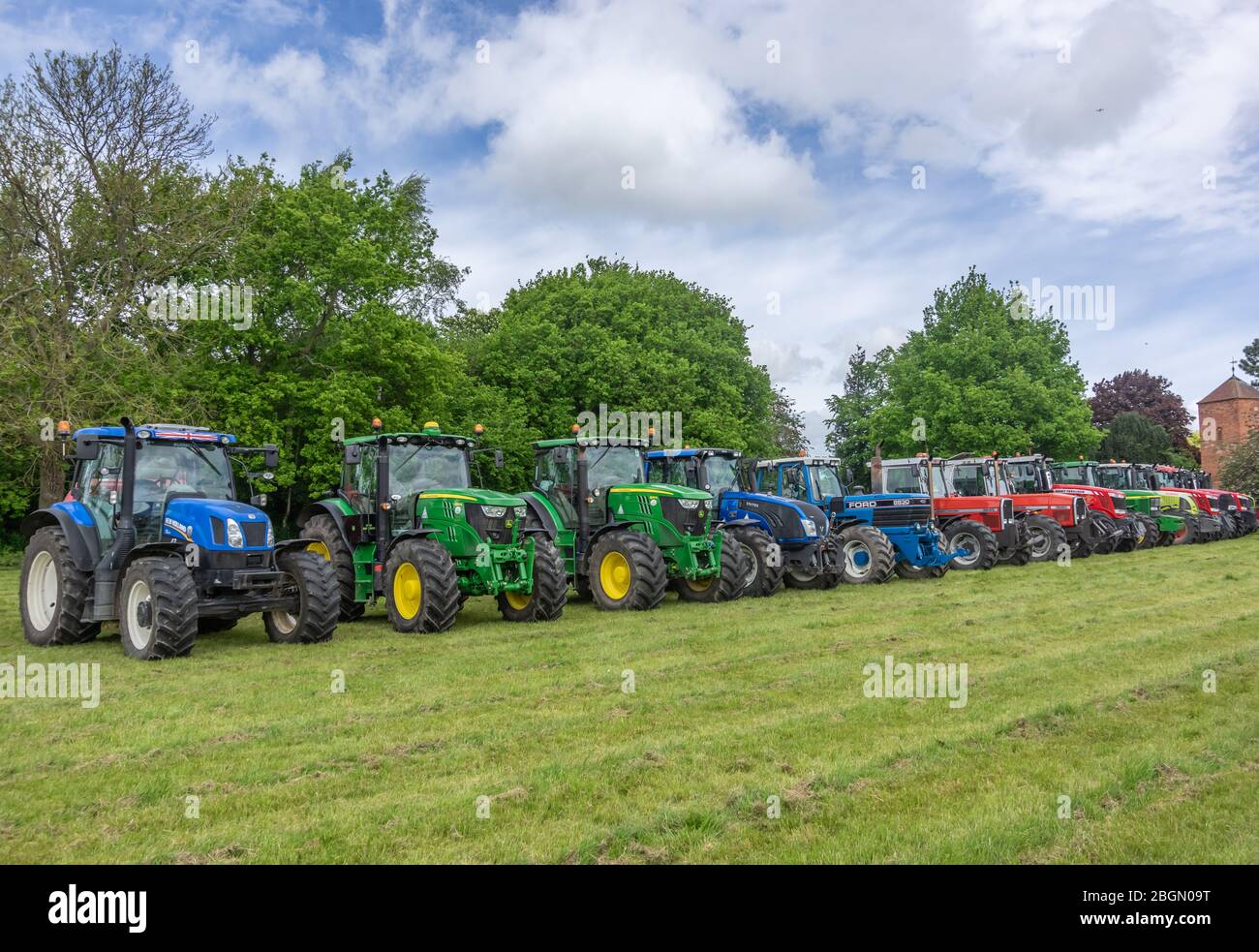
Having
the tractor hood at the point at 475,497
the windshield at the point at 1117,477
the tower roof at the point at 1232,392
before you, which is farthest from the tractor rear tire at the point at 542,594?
the tower roof at the point at 1232,392

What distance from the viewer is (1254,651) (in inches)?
364

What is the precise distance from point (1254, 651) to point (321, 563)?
9.46 meters

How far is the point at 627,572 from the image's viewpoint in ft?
45.2

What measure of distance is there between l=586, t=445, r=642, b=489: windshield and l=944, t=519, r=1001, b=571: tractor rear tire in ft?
28.3

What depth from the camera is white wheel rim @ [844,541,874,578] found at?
58.6 feet

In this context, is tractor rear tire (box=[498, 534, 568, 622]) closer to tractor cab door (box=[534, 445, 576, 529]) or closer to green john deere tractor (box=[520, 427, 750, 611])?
green john deere tractor (box=[520, 427, 750, 611])

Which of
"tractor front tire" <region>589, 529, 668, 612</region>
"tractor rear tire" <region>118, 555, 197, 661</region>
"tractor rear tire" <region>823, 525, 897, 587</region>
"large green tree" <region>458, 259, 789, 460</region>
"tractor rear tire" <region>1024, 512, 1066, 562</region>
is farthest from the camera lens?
"large green tree" <region>458, 259, 789, 460</region>

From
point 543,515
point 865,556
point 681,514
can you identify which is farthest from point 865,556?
Answer: point 543,515

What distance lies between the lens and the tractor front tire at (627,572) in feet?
44.3

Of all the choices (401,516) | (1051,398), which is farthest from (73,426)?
(1051,398)

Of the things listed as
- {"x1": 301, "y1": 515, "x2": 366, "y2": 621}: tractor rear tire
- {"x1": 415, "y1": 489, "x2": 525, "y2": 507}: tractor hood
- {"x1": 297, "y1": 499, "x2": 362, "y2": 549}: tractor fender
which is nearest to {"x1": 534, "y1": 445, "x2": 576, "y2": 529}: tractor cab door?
{"x1": 415, "y1": 489, "x2": 525, "y2": 507}: tractor hood

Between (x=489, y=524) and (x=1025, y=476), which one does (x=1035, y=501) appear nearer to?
(x=1025, y=476)
